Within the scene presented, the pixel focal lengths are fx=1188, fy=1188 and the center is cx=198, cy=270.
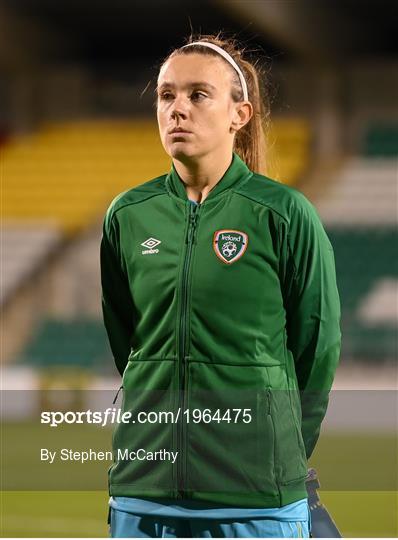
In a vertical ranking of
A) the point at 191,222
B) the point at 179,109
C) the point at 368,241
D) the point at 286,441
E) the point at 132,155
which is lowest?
the point at 286,441

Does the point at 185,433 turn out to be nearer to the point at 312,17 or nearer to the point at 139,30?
the point at 312,17

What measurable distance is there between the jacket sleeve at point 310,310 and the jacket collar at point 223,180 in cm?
13

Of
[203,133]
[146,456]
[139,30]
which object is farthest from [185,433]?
[139,30]

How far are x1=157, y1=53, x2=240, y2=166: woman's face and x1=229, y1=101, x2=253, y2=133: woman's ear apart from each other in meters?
0.06

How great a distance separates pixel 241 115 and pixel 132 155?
1784 centimetres

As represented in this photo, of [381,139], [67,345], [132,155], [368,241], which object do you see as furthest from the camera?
[132,155]

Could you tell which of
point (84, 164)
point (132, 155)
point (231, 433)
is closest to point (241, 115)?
point (231, 433)

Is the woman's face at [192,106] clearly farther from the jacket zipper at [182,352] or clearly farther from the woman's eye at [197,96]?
the jacket zipper at [182,352]

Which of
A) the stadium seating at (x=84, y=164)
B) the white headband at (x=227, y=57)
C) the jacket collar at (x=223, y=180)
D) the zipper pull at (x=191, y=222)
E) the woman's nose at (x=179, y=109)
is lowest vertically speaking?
the zipper pull at (x=191, y=222)

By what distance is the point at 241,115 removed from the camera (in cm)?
237

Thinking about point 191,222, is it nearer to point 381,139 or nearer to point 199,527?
point 199,527

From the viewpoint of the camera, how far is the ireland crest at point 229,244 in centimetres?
219

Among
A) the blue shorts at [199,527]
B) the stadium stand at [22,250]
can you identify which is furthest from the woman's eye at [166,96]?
the stadium stand at [22,250]

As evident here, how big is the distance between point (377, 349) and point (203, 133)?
1163cm
